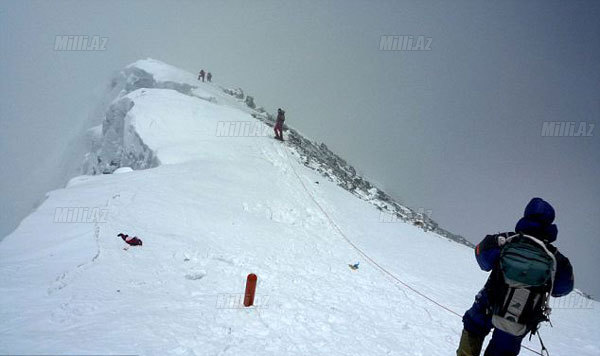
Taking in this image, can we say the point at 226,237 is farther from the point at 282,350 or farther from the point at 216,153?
the point at 216,153

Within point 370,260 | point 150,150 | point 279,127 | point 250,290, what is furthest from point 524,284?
point 279,127

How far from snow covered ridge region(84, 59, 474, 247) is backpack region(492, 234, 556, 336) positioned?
13.4 metres

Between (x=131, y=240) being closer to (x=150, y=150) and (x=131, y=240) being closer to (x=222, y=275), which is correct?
(x=222, y=275)

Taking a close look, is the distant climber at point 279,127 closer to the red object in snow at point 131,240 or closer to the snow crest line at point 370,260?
the snow crest line at point 370,260

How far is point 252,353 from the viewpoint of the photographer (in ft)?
15.2

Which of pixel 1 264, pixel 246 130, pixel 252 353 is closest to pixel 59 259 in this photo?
pixel 1 264

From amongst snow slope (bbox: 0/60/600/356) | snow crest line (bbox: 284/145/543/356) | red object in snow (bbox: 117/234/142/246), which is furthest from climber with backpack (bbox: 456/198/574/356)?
red object in snow (bbox: 117/234/142/246)

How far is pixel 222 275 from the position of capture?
23.1 feet

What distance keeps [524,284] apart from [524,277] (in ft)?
0.32

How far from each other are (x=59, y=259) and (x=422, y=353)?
753 centimetres

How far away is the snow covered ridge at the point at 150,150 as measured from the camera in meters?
18.2

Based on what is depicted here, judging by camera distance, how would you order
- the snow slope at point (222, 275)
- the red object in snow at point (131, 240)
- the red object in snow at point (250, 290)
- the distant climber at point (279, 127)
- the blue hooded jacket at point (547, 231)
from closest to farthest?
the blue hooded jacket at point (547, 231) < the snow slope at point (222, 275) < the red object in snow at point (250, 290) < the red object in snow at point (131, 240) < the distant climber at point (279, 127)

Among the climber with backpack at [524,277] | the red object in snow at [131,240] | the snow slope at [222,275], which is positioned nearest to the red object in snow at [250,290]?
the snow slope at [222,275]

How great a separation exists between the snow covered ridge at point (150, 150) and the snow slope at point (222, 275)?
2355 millimetres
